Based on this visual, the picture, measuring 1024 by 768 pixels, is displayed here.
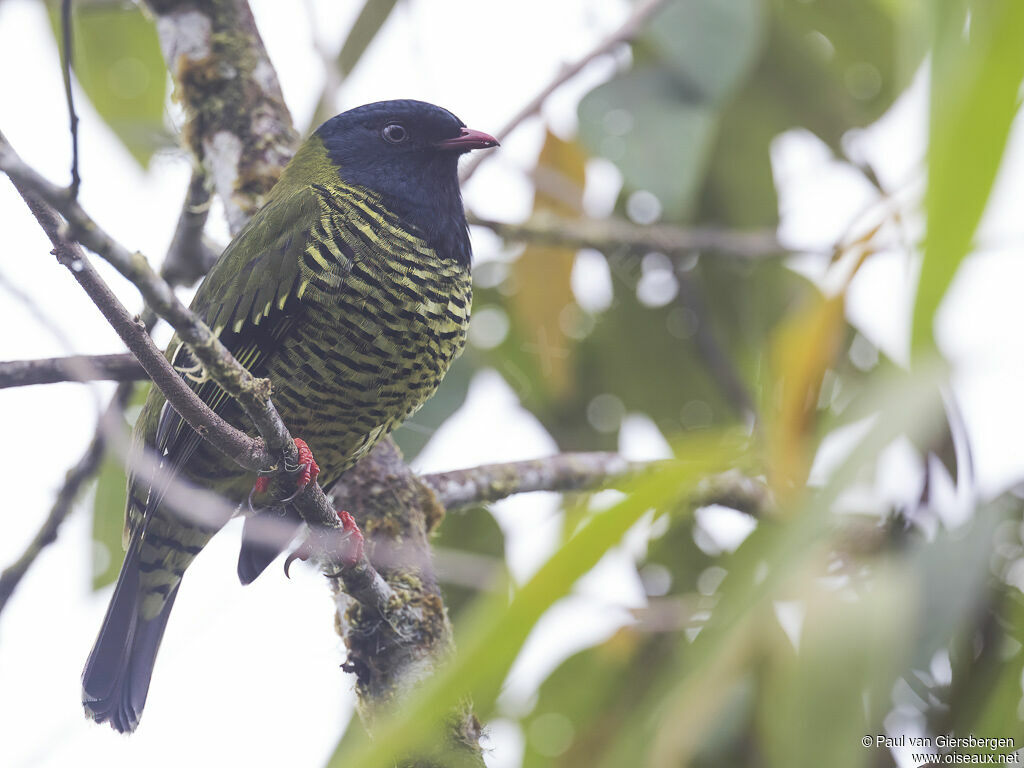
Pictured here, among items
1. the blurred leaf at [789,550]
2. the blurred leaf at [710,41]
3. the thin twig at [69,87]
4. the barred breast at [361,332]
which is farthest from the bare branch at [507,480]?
the thin twig at [69,87]

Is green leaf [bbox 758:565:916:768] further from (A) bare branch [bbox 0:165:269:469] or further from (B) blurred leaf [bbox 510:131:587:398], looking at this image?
(B) blurred leaf [bbox 510:131:587:398]

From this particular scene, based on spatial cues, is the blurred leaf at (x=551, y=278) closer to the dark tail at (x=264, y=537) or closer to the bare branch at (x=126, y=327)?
the dark tail at (x=264, y=537)

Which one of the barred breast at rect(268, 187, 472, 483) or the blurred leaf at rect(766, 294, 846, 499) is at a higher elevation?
the barred breast at rect(268, 187, 472, 483)

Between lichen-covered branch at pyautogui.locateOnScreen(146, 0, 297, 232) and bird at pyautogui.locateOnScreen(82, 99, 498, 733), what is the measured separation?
14 centimetres

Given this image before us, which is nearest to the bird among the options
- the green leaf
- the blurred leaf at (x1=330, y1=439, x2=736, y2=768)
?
the blurred leaf at (x1=330, y1=439, x2=736, y2=768)

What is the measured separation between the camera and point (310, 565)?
325 cm

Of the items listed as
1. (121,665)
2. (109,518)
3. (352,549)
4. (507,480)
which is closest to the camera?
(352,549)

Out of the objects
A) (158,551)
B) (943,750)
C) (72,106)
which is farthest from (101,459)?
(943,750)

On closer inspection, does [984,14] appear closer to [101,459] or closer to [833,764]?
[833,764]

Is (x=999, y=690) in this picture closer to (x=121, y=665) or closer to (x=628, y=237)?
(x=628, y=237)

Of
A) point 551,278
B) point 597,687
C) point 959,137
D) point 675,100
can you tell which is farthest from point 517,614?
point 551,278

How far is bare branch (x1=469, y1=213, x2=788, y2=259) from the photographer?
4.21 m

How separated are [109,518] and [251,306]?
1529 mm

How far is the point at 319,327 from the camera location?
3135 millimetres
